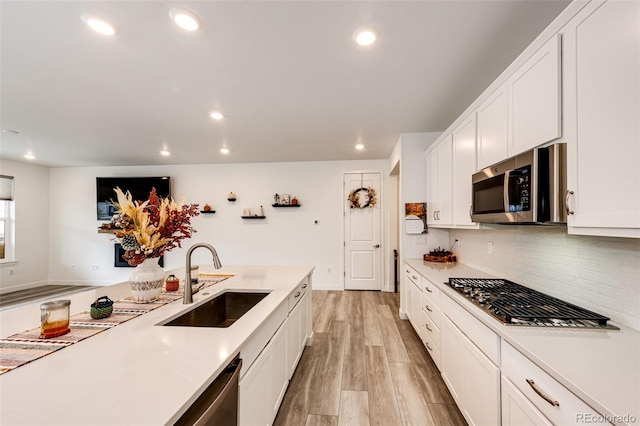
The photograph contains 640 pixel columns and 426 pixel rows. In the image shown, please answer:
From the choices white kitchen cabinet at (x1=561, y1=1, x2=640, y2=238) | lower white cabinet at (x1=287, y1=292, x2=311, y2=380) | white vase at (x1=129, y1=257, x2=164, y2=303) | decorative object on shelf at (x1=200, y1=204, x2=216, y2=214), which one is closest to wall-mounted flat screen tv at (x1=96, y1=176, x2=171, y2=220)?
decorative object on shelf at (x1=200, y1=204, x2=216, y2=214)

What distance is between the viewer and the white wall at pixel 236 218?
544 centimetres

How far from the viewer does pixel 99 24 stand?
1.65 metres

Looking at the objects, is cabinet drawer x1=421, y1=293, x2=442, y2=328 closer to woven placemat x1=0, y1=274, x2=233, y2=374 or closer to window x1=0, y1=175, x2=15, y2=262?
woven placemat x1=0, y1=274, x2=233, y2=374

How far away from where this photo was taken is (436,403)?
201 cm

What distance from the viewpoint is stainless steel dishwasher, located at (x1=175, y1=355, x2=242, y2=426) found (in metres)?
0.82

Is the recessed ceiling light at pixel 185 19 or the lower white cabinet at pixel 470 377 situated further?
the recessed ceiling light at pixel 185 19

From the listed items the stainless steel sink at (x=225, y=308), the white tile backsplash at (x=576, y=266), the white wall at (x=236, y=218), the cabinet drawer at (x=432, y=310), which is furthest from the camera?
the white wall at (x=236, y=218)

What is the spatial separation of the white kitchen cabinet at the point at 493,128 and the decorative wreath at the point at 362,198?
3105 millimetres

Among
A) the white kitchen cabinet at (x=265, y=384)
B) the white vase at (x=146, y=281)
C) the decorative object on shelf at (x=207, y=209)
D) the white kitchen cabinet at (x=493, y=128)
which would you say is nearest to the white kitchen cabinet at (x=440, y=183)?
the white kitchen cabinet at (x=493, y=128)

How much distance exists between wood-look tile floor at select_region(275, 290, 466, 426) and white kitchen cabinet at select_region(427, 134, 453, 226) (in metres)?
1.47

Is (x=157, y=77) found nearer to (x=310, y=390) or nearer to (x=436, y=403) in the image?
(x=310, y=390)

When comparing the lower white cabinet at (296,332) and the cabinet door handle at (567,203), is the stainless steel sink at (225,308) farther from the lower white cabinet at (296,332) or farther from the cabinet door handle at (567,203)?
the cabinet door handle at (567,203)

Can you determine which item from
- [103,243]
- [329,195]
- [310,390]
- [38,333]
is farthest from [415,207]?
[103,243]

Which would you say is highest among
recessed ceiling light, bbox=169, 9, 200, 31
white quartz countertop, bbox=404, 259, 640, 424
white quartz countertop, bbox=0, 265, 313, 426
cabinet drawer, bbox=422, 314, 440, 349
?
recessed ceiling light, bbox=169, 9, 200, 31
